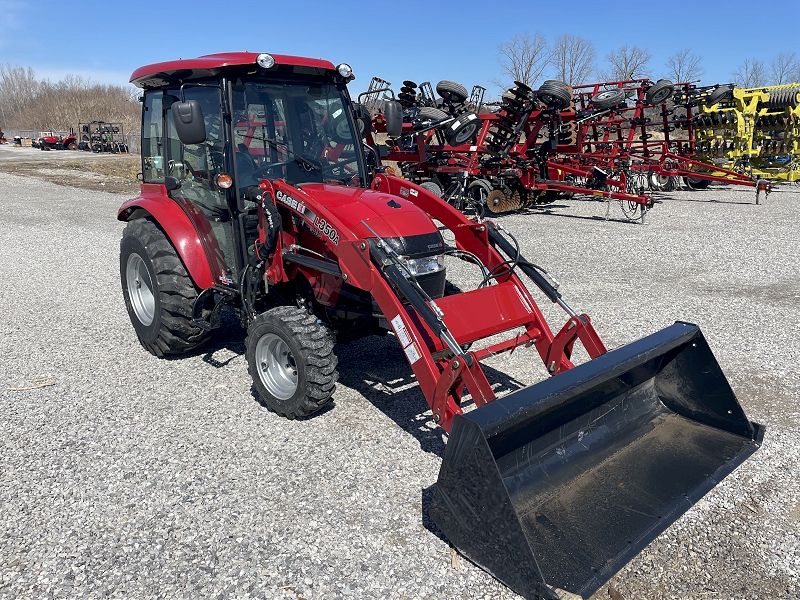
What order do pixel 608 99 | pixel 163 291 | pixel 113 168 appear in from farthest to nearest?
pixel 113 168
pixel 608 99
pixel 163 291

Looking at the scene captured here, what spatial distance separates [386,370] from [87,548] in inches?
99.1

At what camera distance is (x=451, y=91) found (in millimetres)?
13383

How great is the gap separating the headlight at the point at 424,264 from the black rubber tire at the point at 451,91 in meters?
10.0

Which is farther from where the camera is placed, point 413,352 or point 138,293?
point 138,293

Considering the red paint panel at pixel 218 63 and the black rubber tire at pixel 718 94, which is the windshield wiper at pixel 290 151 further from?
the black rubber tire at pixel 718 94

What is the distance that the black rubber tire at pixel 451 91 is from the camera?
13344mm

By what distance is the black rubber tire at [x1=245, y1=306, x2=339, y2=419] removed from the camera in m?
3.82

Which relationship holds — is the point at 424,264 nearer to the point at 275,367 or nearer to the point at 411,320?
the point at 411,320

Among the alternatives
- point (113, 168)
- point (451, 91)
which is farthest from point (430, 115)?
point (113, 168)

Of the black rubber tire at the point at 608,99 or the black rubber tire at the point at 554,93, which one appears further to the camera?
the black rubber tire at the point at 608,99

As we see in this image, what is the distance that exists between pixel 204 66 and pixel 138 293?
224 cm

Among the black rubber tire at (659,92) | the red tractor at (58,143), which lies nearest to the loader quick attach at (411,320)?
the black rubber tire at (659,92)

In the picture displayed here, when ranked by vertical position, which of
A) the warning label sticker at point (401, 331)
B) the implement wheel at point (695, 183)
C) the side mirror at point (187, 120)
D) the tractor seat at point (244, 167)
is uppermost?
the side mirror at point (187, 120)

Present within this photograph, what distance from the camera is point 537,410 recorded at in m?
2.91
